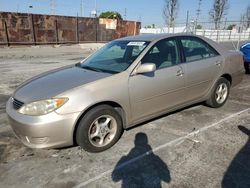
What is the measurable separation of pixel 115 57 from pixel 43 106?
1726mm

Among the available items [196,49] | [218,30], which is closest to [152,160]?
[196,49]

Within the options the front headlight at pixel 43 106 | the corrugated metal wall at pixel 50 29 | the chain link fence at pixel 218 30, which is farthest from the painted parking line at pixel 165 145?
the corrugated metal wall at pixel 50 29

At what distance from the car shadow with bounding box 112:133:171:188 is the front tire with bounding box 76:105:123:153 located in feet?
1.15

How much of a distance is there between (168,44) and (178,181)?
89.8 inches

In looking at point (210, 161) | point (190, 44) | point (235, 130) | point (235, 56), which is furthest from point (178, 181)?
point (235, 56)

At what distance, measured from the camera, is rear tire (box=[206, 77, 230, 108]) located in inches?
187

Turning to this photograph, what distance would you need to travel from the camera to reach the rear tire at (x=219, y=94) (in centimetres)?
475

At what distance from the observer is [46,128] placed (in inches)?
112

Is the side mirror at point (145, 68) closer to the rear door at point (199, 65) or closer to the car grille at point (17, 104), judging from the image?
the rear door at point (199, 65)

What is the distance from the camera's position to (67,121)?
2.92 m

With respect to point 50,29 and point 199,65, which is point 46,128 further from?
point 50,29

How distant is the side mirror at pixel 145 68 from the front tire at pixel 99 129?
0.68 meters

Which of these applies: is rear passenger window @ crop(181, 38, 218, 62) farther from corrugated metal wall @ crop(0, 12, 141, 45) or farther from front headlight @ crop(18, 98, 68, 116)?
corrugated metal wall @ crop(0, 12, 141, 45)

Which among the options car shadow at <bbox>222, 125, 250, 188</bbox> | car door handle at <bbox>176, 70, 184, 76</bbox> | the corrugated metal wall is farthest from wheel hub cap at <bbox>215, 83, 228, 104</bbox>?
the corrugated metal wall
